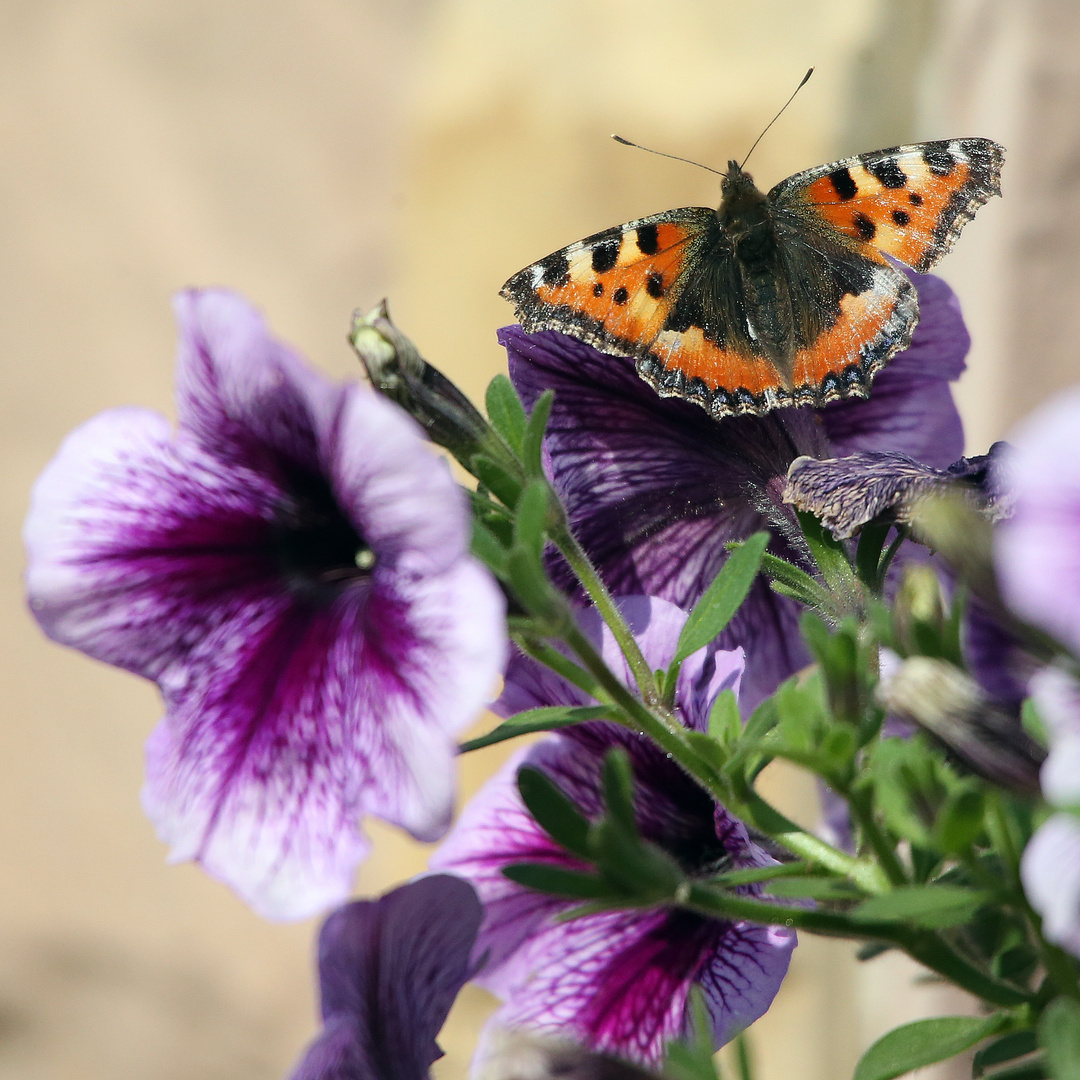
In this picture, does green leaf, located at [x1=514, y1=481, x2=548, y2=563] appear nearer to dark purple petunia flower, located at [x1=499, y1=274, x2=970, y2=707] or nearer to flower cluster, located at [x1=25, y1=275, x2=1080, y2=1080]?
flower cluster, located at [x1=25, y1=275, x2=1080, y2=1080]

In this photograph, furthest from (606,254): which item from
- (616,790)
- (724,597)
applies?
(616,790)

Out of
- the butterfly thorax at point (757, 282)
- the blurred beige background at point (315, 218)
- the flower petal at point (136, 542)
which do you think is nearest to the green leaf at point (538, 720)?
the flower petal at point (136, 542)

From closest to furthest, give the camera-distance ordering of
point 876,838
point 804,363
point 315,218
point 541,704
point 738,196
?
1. point 876,838
2. point 541,704
3. point 804,363
4. point 738,196
5. point 315,218

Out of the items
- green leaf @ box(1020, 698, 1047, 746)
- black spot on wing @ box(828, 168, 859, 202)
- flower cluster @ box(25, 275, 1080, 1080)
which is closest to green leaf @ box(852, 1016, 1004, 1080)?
flower cluster @ box(25, 275, 1080, 1080)

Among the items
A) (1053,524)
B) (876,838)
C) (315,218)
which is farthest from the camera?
(315,218)

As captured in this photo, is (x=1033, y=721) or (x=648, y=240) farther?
Result: (x=648, y=240)

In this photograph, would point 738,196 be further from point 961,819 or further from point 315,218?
point 315,218
